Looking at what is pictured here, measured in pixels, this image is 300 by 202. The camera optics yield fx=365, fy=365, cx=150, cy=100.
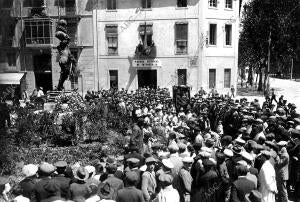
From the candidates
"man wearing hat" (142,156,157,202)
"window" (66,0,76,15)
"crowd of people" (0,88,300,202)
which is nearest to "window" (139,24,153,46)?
"window" (66,0,76,15)

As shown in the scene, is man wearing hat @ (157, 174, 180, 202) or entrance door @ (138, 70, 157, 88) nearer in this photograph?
man wearing hat @ (157, 174, 180, 202)

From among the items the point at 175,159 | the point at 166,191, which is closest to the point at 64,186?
the point at 166,191

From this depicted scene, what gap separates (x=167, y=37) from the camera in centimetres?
3073

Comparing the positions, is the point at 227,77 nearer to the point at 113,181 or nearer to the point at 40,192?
the point at 113,181

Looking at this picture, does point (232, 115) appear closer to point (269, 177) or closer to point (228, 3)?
point (269, 177)

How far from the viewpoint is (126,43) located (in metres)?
31.3

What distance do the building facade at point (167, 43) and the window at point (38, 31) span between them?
412 centimetres

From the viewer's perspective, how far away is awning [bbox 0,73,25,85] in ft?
104

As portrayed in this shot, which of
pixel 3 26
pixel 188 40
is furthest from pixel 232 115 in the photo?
pixel 3 26

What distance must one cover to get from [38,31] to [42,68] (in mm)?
3244

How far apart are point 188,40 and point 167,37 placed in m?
1.79

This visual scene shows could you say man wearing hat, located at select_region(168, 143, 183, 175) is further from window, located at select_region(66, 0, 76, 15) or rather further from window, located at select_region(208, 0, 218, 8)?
window, located at select_region(66, 0, 76, 15)

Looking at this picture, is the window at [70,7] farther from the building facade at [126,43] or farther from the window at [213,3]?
the window at [213,3]

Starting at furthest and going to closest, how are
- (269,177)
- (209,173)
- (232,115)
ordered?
(232,115)
(269,177)
(209,173)
